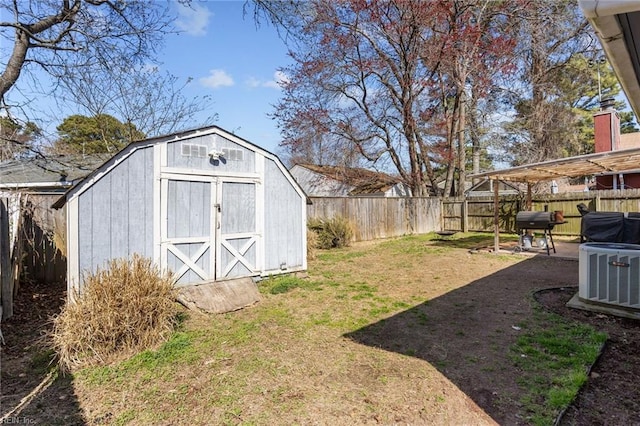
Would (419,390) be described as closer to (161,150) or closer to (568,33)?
(161,150)

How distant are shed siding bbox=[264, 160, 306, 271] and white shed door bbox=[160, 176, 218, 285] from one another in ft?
3.80

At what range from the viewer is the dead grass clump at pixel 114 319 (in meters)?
3.40

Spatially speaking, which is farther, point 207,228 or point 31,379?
point 207,228

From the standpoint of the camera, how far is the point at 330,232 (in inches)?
447

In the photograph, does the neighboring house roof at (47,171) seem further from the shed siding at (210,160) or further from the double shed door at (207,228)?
the double shed door at (207,228)

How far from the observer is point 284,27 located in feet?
20.4

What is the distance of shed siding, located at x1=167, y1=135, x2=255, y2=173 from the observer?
211 inches

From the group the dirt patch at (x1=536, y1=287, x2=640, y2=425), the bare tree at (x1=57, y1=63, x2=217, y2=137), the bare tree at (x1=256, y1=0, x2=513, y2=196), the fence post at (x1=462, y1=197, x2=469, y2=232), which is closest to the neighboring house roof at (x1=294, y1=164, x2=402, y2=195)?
the bare tree at (x1=256, y1=0, x2=513, y2=196)

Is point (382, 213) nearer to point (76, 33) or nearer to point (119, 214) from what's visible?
point (119, 214)

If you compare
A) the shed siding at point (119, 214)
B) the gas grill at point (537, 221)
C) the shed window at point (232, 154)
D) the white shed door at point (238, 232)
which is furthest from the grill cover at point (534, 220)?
the shed siding at point (119, 214)

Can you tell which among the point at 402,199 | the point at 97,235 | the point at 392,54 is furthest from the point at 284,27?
the point at 392,54

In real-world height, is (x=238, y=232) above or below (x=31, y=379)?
above

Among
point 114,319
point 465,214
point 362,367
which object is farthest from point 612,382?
point 465,214

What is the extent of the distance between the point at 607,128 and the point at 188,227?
50.6 feet
